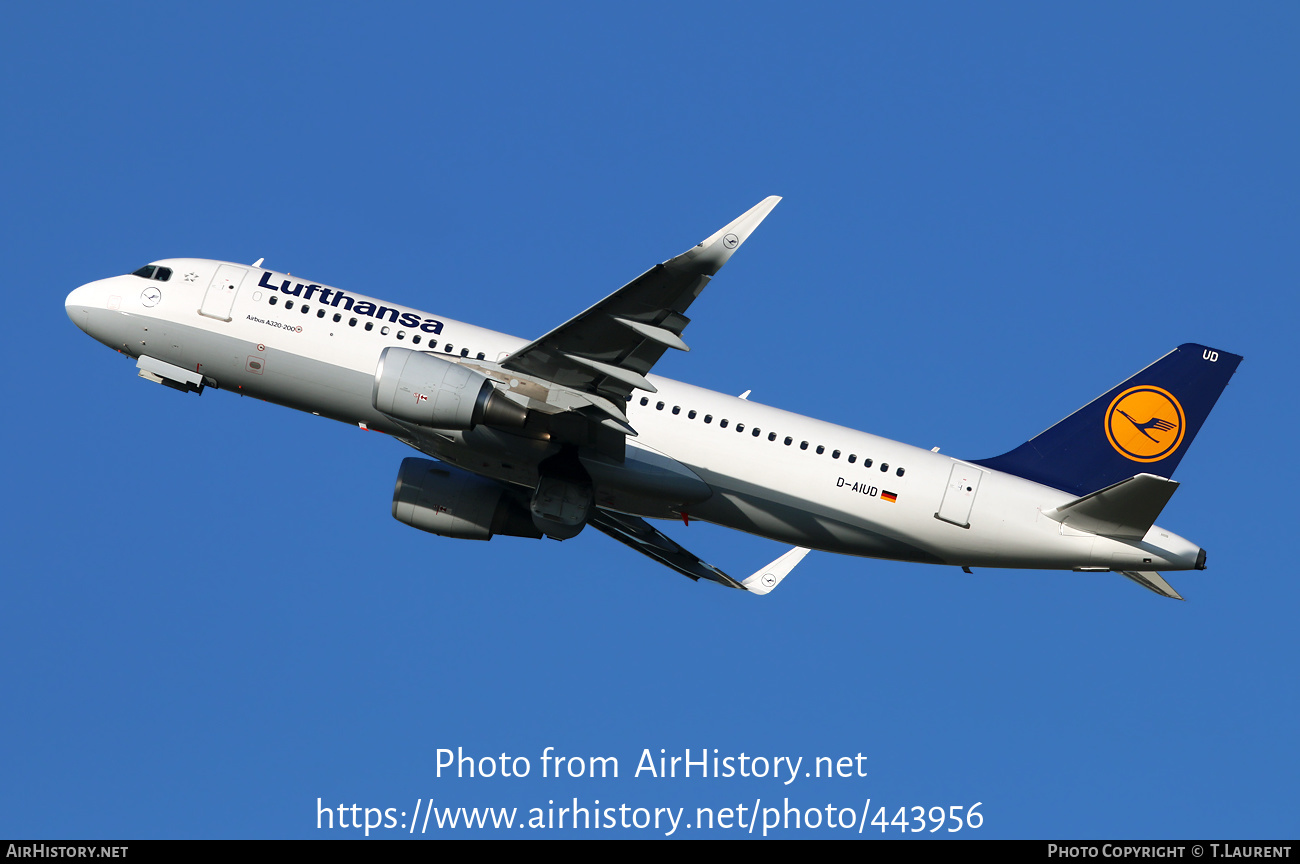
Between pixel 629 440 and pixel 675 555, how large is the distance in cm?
648

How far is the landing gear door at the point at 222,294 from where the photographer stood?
31.8 m

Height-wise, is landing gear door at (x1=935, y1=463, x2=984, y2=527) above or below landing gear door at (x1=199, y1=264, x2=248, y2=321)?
below

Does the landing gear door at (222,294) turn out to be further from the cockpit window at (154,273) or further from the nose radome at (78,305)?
the nose radome at (78,305)

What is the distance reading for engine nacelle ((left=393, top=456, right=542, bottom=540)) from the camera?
32906 millimetres

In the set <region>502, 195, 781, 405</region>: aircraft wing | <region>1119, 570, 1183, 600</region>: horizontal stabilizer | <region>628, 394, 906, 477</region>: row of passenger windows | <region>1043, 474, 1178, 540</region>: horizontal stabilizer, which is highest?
<region>628, 394, 906, 477</region>: row of passenger windows

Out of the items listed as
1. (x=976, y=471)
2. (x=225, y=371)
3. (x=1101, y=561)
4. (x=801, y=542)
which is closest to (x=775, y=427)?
(x=801, y=542)

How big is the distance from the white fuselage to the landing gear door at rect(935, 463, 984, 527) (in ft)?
0.09

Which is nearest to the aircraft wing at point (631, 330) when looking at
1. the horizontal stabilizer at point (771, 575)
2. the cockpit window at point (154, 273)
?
the horizontal stabilizer at point (771, 575)

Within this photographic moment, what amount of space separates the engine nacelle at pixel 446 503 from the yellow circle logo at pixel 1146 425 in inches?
639

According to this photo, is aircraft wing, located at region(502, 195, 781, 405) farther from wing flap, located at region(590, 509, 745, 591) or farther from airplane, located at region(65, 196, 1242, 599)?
wing flap, located at region(590, 509, 745, 591)

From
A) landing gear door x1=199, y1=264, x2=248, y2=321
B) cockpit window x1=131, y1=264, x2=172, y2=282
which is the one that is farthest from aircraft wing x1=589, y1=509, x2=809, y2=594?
cockpit window x1=131, y1=264, x2=172, y2=282

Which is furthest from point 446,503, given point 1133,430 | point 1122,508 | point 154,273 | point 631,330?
point 1133,430
